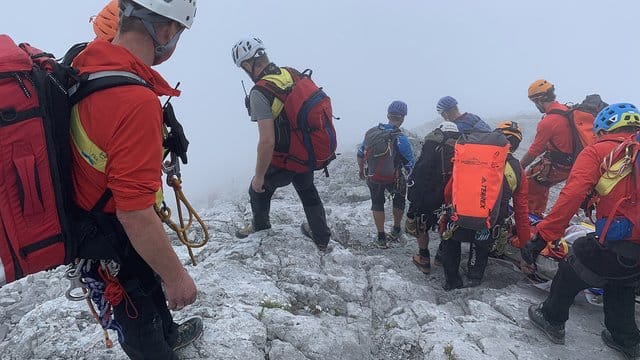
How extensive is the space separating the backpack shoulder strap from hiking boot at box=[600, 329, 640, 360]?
5.92 m

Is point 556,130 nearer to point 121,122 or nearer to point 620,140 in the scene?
point 620,140

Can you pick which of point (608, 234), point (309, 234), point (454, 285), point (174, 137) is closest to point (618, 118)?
point (608, 234)

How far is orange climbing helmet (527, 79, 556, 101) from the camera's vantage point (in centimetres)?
845

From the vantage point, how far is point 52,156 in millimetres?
2436

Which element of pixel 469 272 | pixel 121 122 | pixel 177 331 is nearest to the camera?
pixel 121 122

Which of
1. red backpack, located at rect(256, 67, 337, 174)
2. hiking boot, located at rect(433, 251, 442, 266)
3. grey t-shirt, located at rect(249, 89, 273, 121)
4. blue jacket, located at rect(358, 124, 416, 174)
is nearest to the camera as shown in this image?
grey t-shirt, located at rect(249, 89, 273, 121)

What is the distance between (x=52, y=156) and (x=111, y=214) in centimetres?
62

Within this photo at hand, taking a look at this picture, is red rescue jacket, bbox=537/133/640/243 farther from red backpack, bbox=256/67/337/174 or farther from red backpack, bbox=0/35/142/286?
red backpack, bbox=0/35/142/286

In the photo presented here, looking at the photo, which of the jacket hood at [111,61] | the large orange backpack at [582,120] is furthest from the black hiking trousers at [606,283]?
the jacket hood at [111,61]

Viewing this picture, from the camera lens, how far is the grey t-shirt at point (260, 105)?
576 centimetres

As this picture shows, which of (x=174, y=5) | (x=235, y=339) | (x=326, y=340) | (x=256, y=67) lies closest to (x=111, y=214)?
(x=174, y=5)

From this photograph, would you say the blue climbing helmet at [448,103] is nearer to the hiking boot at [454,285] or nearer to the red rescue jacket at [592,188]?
the hiking boot at [454,285]

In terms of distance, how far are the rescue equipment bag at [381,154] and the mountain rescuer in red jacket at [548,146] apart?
8.66 feet

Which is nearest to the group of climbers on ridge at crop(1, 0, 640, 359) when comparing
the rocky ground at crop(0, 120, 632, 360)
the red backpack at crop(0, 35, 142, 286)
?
the red backpack at crop(0, 35, 142, 286)
